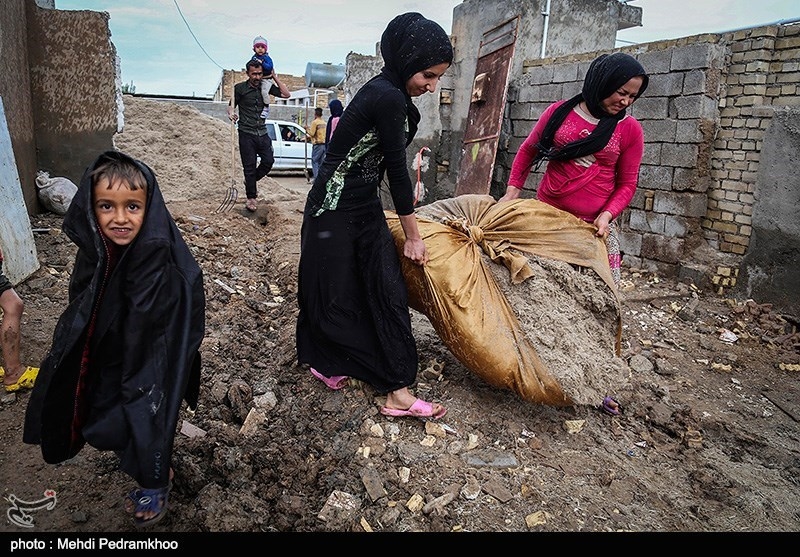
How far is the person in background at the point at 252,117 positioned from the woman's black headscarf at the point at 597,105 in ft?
13.9

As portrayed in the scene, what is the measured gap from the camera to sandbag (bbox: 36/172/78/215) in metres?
4.93

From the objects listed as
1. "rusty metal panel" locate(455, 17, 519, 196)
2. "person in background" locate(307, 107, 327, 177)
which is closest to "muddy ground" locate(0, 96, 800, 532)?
"rusty metal panel" locate(455, 17, 519, 196)

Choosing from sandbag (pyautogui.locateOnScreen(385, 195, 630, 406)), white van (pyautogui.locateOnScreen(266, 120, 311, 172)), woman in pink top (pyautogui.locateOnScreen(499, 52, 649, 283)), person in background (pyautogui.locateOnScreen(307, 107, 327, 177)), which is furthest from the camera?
white van (pyautogui.locateOnScreen(266, 120, 311, 172))

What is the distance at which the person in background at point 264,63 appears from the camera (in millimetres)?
6062

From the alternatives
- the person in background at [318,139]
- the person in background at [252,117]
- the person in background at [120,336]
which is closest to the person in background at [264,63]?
the person in background at [252,117]

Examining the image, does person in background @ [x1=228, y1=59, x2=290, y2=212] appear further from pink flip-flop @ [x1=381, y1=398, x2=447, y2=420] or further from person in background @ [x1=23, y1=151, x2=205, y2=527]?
person in background @ [x1=23, y1=151, x2=205, y2=527]

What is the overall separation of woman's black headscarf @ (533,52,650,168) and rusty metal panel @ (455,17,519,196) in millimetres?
4425

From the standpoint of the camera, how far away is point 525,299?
8.02 feet

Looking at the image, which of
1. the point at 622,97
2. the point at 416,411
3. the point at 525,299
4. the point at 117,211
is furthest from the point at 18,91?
the point at 622,97

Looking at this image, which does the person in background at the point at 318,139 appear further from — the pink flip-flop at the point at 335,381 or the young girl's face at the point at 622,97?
the young girl's face at the point at 622,97

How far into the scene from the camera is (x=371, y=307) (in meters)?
2.41

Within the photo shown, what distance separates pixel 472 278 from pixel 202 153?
23.8 ft

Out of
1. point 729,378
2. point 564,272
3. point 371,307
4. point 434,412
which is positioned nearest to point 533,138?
point 564,272

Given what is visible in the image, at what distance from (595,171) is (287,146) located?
13.5 metres
